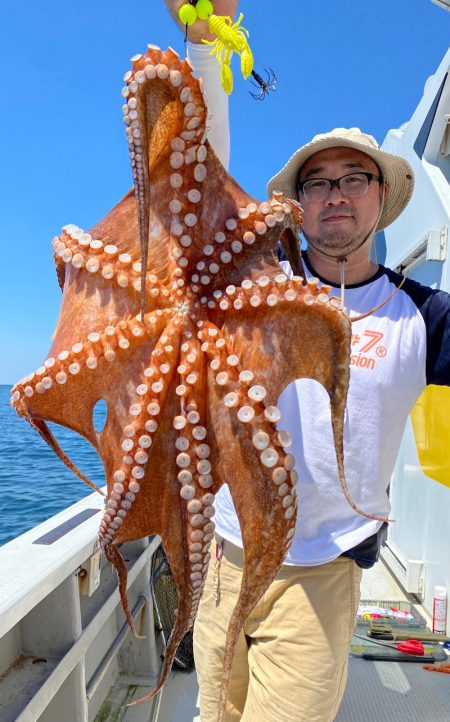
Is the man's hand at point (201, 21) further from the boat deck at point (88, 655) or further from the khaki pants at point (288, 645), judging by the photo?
the boat deck at point (88, 655)

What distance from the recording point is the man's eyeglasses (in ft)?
A: 8.23

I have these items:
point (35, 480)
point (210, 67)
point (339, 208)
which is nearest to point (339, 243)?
point (339, 208)

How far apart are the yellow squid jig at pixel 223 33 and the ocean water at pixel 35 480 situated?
25.0ft

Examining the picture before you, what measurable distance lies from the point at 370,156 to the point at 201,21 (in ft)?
4.07

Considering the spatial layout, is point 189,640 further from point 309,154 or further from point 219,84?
point 219,84

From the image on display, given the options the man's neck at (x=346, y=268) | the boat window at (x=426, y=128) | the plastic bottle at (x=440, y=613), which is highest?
the boat window at (x=426, y=128)

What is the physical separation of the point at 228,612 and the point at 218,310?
71.1 inches

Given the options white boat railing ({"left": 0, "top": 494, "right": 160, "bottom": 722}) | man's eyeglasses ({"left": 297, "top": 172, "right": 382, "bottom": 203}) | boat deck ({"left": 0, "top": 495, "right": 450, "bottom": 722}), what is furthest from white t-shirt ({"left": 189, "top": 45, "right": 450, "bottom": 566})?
boat deck ({"left": 0, "top": 495, "right": 450, "bottom": 722})

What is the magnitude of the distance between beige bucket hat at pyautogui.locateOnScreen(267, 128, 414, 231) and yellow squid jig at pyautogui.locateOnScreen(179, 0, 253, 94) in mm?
977

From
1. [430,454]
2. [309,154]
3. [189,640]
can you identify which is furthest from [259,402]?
[189,640]

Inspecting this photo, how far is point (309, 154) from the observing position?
101 inches

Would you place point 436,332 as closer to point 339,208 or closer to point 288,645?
point 339,208

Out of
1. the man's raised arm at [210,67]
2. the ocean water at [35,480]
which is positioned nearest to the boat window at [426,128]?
the man's raised arm at [210,67]

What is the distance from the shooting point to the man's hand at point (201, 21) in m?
1.60
